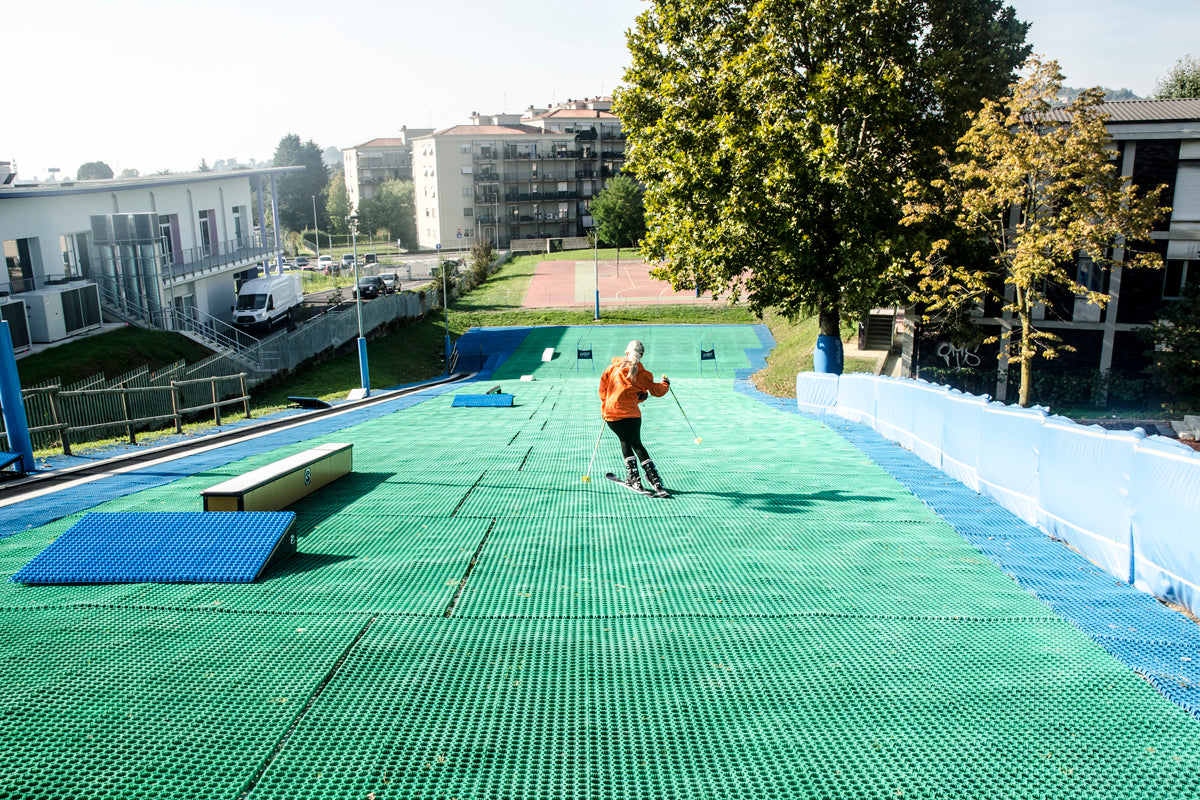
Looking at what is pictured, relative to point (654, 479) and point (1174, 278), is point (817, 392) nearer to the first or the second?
point (654, 479)

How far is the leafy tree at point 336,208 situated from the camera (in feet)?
352

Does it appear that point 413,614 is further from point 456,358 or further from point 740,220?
point 456,358

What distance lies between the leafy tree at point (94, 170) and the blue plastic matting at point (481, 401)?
17046 cm

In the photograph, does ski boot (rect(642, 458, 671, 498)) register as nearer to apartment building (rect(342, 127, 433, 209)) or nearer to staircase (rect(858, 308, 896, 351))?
staircase (rect(858, 308, 896, 351))

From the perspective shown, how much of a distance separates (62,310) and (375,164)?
9276 centimetres

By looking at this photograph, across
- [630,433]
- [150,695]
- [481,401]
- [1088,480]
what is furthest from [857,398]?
[150,695]

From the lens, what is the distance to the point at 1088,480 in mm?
7074

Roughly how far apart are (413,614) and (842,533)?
416cm

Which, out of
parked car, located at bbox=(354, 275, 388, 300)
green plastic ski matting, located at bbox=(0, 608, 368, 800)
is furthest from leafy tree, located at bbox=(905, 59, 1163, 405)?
parked car, located at bbox=(354, 275, 388, 300)

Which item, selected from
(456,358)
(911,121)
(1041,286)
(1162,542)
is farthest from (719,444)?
(456,358)

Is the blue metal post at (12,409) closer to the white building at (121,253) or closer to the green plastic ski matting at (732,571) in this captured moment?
the green plastic ski matting at (732,571)

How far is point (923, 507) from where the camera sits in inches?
344

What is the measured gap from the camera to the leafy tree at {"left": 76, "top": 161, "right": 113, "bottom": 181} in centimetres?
15912

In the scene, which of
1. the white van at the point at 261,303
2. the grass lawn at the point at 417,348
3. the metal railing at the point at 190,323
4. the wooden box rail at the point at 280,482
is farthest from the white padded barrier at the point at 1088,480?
the white van at the point at 261,303
